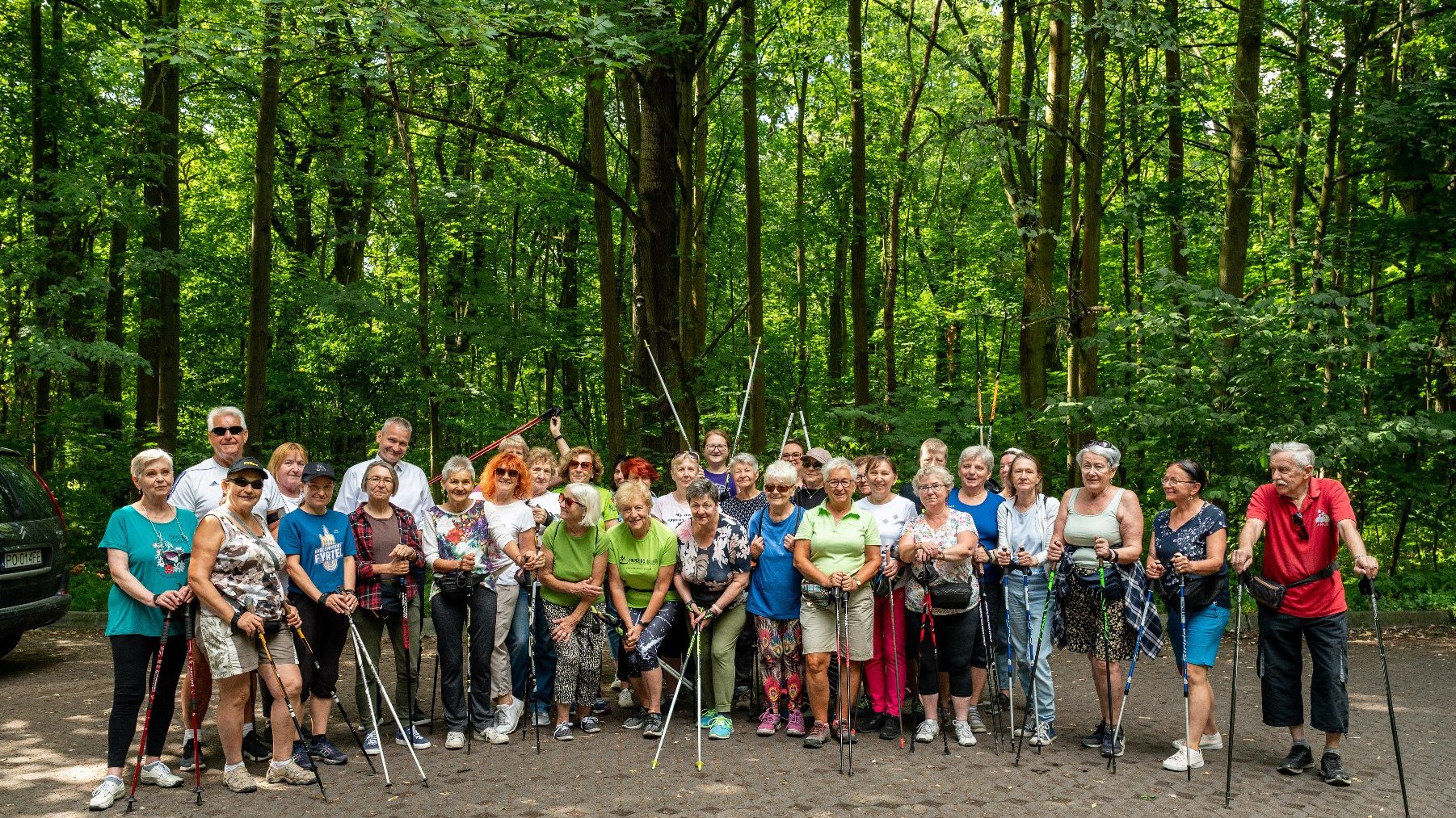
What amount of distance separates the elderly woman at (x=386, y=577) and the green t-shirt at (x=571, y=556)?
0.84 m

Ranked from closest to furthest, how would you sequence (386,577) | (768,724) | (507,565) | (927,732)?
1. (386,577)
2. (927,732)
3. (507,565)
4. (768,724)

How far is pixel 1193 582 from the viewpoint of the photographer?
5.86 m

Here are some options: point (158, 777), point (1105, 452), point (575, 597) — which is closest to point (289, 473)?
point (158, 777)

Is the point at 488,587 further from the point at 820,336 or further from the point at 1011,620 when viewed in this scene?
the point at 820,336

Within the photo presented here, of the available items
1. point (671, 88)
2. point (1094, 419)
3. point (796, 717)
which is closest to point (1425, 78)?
point (1094, 419)

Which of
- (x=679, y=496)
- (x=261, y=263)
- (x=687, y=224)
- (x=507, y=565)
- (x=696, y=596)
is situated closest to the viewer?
(x=507, y=565)

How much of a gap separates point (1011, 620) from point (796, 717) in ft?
5.06

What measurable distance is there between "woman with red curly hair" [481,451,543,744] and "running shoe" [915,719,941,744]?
8.57 ft

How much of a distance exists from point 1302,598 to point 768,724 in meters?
3.28

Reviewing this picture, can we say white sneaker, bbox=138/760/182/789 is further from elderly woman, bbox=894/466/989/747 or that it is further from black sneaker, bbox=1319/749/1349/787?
black sneaker, bbox=1319/749/1349/787

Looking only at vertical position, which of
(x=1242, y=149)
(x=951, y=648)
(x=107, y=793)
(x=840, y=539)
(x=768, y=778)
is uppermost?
(x=1242, y=149)

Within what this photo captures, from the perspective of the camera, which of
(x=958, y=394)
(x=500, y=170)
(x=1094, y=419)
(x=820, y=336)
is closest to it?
(x=1094, y=419)

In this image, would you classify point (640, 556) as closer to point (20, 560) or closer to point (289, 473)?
point (289, 473)

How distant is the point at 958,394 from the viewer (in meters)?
14.1
